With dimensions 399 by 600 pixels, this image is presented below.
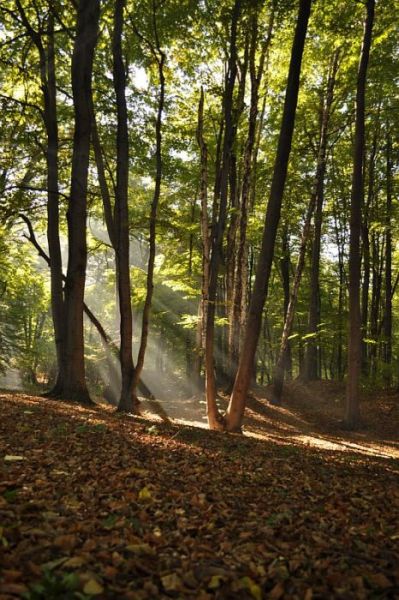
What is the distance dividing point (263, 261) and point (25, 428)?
5593 millimetres

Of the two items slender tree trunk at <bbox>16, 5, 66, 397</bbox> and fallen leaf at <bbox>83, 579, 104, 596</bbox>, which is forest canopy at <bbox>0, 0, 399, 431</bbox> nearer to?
slender tree trunk at <bbox>16, 5, 66, 397</bbox>

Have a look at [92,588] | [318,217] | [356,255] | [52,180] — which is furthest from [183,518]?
[318,217]

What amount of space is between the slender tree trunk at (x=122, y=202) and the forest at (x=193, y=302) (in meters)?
0.06

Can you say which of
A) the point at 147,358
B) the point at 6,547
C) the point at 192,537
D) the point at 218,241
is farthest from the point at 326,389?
the point at 6,547

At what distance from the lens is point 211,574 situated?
2.86 metres

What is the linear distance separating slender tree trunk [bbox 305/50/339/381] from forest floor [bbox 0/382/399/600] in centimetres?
1079

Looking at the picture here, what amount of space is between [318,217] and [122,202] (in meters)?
11.9

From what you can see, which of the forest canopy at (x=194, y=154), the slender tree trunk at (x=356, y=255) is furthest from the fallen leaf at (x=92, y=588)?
the slender tree trunk at (x=356, y=255)

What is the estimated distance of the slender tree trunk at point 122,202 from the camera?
32.0 ft

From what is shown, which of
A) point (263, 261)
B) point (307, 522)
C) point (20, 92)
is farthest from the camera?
point (20, 92)

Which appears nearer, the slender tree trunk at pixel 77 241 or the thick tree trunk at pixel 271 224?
the thick tree trunk at pixel 271 224

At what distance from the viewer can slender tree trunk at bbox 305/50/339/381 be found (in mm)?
15848

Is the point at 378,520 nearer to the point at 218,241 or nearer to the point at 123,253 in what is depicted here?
the point at 218,241

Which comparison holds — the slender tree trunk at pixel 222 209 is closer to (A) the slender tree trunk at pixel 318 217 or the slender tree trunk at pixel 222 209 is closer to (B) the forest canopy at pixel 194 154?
(B) the forest canopy at pixel 194 154
